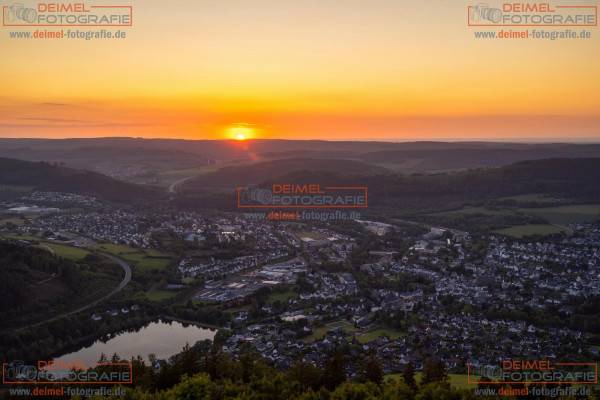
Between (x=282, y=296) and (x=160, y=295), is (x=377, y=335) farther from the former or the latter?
(x=160, y=295)

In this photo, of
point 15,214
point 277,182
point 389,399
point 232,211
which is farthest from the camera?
point 277,182

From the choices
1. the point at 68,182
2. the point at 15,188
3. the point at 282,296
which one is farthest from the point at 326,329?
the point at 15,188

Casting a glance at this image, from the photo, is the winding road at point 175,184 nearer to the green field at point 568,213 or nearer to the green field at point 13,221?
the green field at point 13,221

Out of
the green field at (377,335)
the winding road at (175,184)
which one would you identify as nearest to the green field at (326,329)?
the green field at (377,335)

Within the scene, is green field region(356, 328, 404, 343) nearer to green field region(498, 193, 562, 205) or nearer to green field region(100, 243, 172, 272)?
green field region(100, 243, 172, 272)

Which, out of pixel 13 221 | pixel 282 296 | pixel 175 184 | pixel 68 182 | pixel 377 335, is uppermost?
pixel 68 182

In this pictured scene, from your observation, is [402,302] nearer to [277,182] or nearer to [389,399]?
[389,399]

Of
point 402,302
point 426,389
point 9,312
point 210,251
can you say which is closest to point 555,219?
point 402,302

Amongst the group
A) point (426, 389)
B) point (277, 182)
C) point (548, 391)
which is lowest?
point (548, 391)
